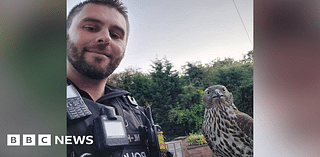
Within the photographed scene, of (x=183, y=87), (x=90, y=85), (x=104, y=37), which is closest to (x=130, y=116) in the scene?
(x=90, y=85)

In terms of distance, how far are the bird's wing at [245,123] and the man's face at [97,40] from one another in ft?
4.32

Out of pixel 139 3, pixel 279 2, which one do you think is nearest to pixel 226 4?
pixel 279 2

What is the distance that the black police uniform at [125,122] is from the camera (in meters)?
2.09

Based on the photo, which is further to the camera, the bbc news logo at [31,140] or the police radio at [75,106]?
the bbc news logo at [31,140]

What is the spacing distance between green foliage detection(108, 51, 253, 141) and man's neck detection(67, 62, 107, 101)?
0.11 metres

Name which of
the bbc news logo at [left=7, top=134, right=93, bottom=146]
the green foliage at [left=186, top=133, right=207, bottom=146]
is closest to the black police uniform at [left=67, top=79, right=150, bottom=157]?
the bbc news logo at [left=7, top=134, right=93, bottom=146]

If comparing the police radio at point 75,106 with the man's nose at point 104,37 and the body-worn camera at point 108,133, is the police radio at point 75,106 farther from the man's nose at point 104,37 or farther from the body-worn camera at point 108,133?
the man's nose at point 104,37

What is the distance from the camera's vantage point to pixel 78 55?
2133 millimetres

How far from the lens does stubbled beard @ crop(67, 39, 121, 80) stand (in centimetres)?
→ 214

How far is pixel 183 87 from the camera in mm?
2205

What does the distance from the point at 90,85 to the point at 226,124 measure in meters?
1.39

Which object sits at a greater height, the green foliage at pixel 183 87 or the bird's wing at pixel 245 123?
the green foliage at pixel 183 87

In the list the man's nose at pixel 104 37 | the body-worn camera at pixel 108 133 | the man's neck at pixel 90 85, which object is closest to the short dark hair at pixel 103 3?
the man's nose at pixel 104 37

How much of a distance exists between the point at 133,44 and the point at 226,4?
101 centimetres
